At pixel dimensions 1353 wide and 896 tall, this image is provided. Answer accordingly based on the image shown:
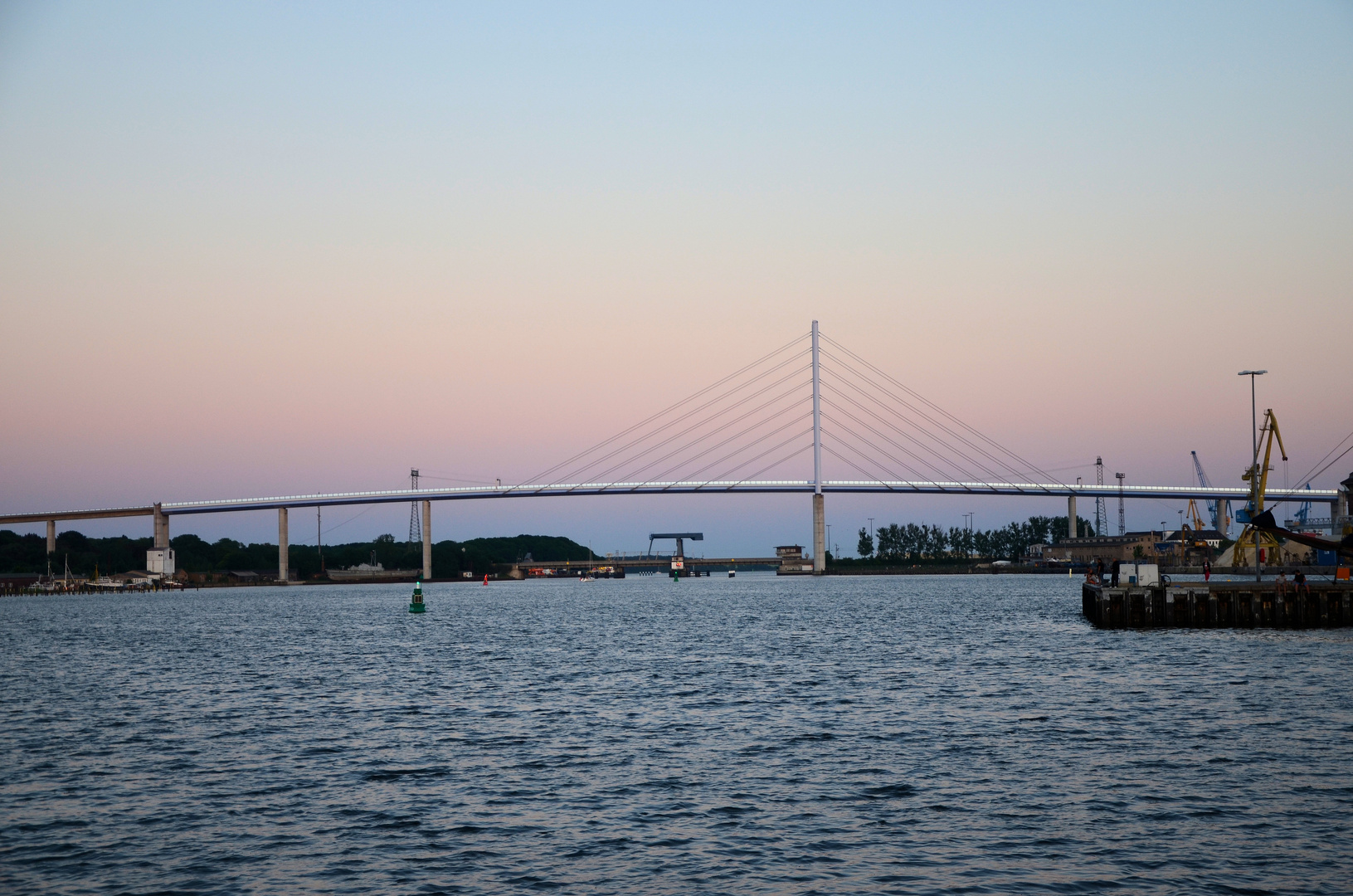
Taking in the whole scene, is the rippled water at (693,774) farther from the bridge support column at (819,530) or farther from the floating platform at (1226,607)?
the bridge support column at (819,530)

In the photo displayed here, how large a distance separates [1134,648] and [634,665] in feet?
65.5

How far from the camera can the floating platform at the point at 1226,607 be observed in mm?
53375

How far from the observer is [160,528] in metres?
196

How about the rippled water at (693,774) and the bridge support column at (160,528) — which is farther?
the bridge support column at (160,528)

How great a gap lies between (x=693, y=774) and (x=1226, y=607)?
4264 centimetres

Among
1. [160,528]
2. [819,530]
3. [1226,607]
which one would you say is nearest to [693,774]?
[1226,607]

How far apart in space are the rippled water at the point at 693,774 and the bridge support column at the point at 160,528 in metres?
165

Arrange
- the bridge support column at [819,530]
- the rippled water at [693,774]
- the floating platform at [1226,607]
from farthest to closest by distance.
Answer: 1. the bridge support column at [819,530]
2. the floating platform at [1226,607]
3. the rippled water at [693,774]

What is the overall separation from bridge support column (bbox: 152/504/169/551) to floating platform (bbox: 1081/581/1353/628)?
177 m

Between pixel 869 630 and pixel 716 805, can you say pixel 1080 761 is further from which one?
pixel 869 630

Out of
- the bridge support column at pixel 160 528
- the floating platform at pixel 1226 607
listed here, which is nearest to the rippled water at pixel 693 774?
the floating platform at pixel 1226 607

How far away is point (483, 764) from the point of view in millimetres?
21969

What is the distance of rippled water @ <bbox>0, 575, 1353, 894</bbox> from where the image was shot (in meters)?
14.8

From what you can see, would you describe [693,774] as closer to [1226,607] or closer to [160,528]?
[1226,607]
